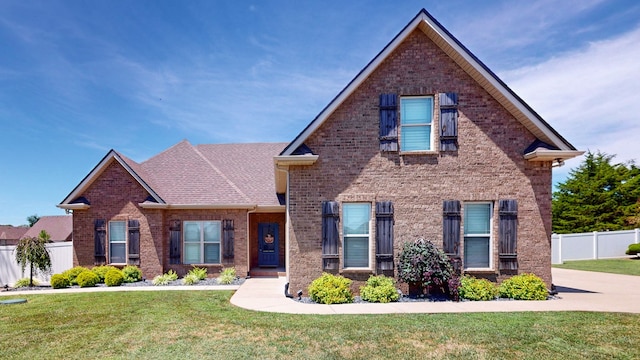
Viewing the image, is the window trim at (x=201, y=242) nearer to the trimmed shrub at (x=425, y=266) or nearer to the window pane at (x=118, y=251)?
the window pane at (x=118, y=251)

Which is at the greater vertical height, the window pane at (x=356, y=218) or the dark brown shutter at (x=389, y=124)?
the dark brown shutter at (x=389, y=124)

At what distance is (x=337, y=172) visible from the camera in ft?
34.0

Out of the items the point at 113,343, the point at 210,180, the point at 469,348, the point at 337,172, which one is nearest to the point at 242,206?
the point at 210,180

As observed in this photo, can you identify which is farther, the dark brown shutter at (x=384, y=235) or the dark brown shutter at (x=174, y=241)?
the dark brown shutter at (x=174, y=241)

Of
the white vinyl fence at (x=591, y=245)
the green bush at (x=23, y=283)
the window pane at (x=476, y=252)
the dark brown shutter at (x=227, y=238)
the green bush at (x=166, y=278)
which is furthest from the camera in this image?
the white vinyl fence at (x=591, y=245)

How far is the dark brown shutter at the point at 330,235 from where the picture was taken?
10148 millimetres

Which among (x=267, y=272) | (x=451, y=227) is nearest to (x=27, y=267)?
(x=267, y=272)

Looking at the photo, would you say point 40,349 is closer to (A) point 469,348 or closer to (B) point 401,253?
(A) point 469,348

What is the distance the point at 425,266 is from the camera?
9.61 metres

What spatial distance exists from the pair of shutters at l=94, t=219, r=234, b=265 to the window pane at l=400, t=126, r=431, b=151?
27.9ft

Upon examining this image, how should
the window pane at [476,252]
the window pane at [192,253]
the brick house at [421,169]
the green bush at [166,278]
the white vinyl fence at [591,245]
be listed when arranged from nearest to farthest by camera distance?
the brick house at [421,169]
the window pane at [476,252]
the green bush at [166,278]
the window pane at [192,253]
the white vinyl fence at [591,245]

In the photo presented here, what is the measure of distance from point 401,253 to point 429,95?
5.03 meters

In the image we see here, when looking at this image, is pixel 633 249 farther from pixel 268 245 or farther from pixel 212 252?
pixel 212 252

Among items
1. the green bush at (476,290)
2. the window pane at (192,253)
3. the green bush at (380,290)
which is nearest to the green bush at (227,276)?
the window pane at (192,253)
